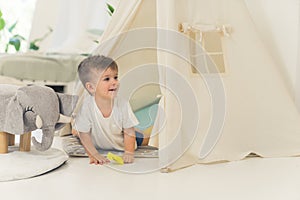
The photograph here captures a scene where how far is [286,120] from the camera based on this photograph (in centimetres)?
170

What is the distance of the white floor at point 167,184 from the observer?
1.17m

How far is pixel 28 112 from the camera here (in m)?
1.40

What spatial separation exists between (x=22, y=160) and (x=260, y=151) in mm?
880

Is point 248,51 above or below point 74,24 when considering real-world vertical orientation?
below

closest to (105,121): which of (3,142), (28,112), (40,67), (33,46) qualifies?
(28,112)

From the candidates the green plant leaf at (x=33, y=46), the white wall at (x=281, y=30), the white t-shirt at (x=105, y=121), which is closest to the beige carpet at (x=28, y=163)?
the white t-shirt at (x=105, y=121)

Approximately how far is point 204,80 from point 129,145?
1.21ft

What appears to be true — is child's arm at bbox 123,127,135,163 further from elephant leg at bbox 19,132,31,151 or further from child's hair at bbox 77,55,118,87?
elephant leg at bbox 19,132,31,151

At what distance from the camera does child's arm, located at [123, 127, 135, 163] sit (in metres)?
1.48

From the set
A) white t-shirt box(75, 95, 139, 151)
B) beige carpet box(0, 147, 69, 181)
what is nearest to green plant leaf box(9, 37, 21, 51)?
beige carpet box(0, 147, 69, 181)

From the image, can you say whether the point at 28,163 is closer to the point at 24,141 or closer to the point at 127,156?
the point at 24,141

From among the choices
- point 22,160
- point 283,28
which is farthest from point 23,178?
point 283,28

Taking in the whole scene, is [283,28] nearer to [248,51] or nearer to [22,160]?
[248,51]

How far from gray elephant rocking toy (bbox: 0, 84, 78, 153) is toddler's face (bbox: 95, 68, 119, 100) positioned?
0.58ft
